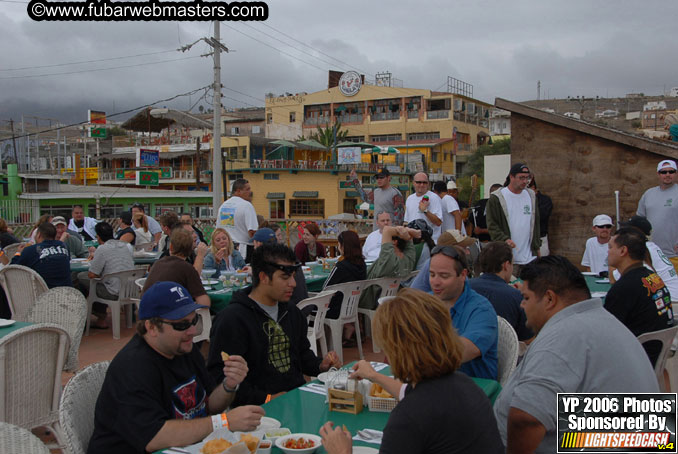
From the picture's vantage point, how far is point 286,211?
43.1 m

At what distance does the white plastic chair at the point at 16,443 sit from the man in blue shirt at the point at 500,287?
290 centimetres

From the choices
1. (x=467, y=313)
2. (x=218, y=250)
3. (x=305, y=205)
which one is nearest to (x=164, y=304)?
(x=467, y=313)

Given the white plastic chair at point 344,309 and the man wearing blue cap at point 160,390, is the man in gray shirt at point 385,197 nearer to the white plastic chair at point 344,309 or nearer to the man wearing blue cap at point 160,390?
the white plastic chair at point 344,309

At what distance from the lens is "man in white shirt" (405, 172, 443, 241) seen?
8.26 m

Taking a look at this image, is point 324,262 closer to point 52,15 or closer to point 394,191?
point 394,191

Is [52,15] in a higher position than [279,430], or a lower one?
higher

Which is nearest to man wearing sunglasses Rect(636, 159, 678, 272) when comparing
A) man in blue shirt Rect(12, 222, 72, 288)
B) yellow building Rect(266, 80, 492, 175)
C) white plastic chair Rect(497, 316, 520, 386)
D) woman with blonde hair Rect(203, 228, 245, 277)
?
white plastic chair Rect(497, 316, 520, 386)

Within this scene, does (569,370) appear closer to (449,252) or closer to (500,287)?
(449,252)

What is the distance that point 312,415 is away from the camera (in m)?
2.61

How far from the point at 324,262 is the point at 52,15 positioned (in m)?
5.11

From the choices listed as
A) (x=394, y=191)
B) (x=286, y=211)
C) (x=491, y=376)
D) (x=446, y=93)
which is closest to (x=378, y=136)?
(x=446, y=93)

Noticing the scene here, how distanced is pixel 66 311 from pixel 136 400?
98.9 inches

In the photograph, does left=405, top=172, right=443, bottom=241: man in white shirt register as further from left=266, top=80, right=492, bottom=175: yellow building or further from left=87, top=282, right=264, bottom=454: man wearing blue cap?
left=266, top=80, right=492, bottom=175: yellow building

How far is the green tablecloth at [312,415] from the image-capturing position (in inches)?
97.9
